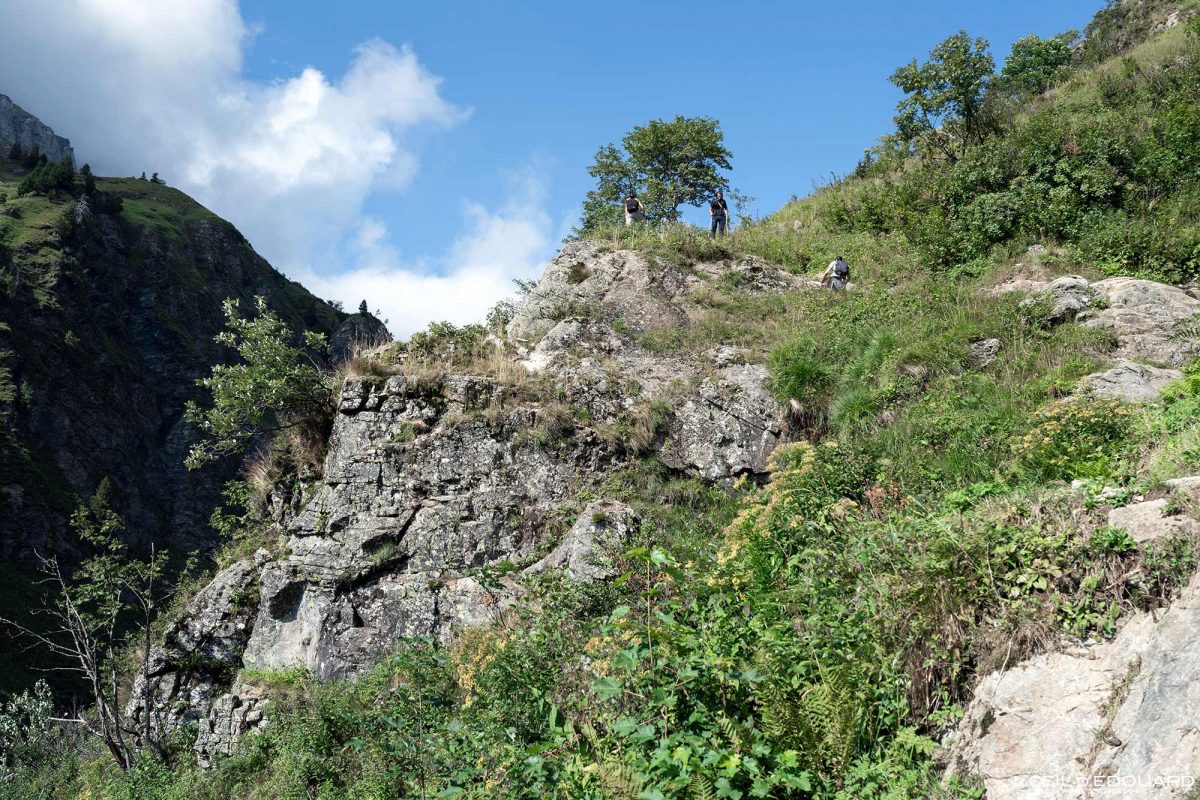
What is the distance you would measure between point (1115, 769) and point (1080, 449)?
3.94 meters

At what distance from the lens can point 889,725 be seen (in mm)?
4191

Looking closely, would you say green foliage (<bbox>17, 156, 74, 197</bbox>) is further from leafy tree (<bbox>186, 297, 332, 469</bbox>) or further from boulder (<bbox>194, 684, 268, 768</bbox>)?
boulder (<bbox>194, 684, 268, 768</bbox>)

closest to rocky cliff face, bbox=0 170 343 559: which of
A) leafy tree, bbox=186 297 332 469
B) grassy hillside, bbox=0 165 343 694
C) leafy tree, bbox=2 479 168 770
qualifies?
grassy hillside, bbox=0 165 343 694

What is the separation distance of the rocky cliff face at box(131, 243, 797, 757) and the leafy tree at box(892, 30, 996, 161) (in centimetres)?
971

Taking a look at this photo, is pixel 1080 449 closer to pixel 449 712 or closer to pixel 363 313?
pixel 449 712

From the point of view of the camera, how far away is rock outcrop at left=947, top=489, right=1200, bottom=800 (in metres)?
3.26

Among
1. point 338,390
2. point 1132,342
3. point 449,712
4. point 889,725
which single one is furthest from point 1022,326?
point 338,390

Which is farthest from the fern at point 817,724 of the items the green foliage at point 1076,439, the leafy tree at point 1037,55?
the leafy tree at point 1037,55

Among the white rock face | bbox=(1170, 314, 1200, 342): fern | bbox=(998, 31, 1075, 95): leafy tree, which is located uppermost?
bbox=(998, 31, 1075, 95): leafy tree

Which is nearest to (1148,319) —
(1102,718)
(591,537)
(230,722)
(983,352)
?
(983,352)

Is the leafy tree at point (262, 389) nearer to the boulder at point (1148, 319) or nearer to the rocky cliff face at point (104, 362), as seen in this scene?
the boulder at point (1148, 319)

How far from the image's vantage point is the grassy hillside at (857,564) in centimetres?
386

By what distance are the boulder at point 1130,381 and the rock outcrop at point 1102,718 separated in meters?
4.48

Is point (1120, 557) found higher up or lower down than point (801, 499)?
lower down
